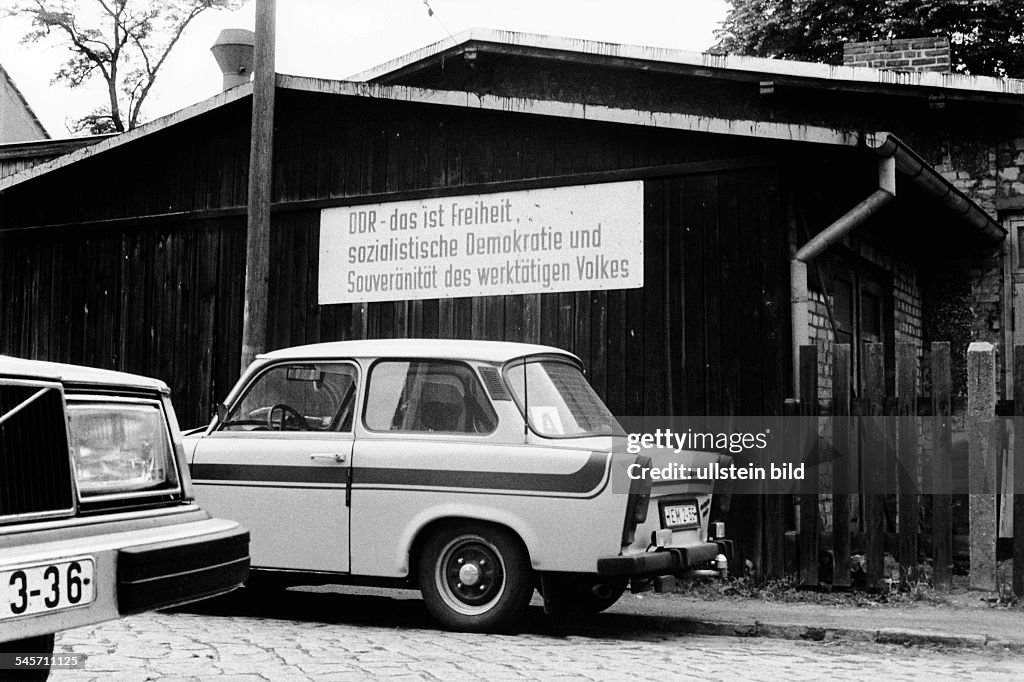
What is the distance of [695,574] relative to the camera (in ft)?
23.1

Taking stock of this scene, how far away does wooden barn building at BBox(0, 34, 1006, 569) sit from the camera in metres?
9.38

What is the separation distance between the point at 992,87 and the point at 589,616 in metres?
9.31

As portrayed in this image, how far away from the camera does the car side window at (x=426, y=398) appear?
23.4 ft

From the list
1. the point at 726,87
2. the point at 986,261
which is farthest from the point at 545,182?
the point at 986,261

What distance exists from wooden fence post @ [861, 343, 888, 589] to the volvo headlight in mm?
5196

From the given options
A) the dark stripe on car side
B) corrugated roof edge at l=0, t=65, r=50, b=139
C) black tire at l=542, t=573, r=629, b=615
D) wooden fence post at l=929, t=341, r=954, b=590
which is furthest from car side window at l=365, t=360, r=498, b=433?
corrugated roof edge at l=0, t=65, r=50, b=139

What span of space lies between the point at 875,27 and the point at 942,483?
2087cm

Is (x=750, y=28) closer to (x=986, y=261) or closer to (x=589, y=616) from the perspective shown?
(x=986, y=261)

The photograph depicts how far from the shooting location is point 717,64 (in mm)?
15016

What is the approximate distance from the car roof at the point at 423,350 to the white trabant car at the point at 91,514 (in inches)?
97.1

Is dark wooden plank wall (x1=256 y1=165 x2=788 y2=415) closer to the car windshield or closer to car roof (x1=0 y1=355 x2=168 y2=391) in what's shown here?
the car windshield

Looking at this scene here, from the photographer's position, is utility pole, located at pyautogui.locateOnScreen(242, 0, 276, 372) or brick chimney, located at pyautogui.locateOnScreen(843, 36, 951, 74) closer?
utility pole, located at pyautogui.locateOnScreen(242, 0, 276, 372)

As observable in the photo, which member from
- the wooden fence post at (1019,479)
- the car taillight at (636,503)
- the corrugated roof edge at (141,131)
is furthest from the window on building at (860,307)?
the corrugated roof edge at (141,131)

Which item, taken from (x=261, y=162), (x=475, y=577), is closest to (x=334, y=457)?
(x=475, y=577)
